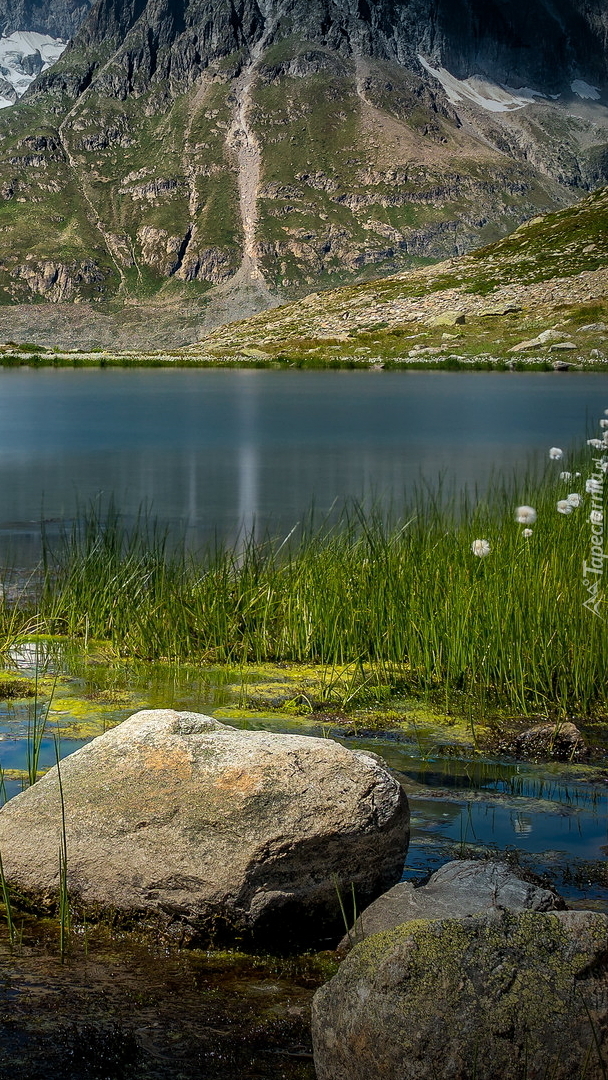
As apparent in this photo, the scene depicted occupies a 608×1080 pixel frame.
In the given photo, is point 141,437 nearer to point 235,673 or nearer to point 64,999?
point 235,673

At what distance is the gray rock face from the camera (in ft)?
14.9

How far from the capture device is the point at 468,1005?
372cm

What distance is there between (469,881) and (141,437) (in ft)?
107

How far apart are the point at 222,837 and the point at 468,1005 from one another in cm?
172

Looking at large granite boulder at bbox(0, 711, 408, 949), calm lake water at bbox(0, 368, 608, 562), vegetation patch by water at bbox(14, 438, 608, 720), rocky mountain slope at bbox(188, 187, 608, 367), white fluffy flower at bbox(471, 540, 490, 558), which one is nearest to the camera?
large granite boulder at bbox(0, 711, 408, 949)

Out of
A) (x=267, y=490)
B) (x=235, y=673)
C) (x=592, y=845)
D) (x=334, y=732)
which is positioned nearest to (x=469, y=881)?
(x=592, y=845)

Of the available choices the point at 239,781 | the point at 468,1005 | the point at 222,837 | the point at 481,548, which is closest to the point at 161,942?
the point at 222,837

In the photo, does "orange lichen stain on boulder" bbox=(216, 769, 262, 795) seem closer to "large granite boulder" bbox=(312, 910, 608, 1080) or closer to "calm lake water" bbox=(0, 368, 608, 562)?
"large granite boulder" bbox=(312, 910, 608, 1080)

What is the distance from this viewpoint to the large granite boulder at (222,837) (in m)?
5.06

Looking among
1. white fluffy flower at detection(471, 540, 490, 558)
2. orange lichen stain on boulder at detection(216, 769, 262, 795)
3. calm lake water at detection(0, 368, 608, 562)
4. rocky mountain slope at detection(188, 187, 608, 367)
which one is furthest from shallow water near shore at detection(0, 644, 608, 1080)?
rocky mountain slope at detection(188, 187, 608, 367)

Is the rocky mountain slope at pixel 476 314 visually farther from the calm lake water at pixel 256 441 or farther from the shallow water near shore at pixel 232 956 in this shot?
the shallow water near shore at pixel 232 956

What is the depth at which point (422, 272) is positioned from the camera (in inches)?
4995

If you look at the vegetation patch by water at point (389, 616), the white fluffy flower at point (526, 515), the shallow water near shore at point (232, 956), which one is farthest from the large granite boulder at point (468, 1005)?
the white fluffy flower at point (526, 515)

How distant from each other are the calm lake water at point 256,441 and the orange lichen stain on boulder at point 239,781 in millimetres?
11604
